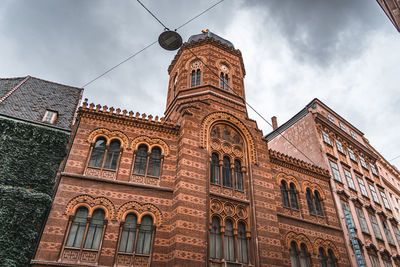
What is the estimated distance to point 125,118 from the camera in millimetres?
18516

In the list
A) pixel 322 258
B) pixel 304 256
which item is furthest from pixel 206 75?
pixel 322 258

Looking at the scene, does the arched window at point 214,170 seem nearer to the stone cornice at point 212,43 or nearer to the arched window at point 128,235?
the arched window at point 128,235

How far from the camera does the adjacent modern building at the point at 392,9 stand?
1332cm

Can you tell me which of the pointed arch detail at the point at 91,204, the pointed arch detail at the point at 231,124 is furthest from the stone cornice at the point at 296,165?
the pointed arch detail at the point at 91,204

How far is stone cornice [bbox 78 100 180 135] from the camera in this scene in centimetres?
1808

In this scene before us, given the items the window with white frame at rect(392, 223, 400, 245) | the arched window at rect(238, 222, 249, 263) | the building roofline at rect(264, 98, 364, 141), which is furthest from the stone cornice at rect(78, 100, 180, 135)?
the window with white frame at rect(392, 223, 400, 245)

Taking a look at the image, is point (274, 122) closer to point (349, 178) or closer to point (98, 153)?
point (349, 178)

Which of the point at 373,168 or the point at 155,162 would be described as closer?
Result: the point at 155,162

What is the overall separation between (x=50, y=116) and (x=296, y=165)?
17.2 m

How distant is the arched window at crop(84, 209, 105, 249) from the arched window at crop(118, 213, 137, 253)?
1085mm

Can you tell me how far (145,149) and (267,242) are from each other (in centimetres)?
887

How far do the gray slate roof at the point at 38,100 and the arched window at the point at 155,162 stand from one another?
511cm

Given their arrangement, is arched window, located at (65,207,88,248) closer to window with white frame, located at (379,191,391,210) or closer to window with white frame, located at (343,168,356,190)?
window with white frame, located at (343,168,356,190)

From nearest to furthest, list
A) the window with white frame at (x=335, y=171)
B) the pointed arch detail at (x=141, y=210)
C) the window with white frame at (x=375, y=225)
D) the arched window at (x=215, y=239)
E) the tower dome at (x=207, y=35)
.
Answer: the pointed arch detail at (x=141, y=210) → the arched window at (x=215, y=239) → the window with white frame at (x=375, y=225) → the window with white frame at (x=335, y=171) → the tower dome at (x=207, y=35)
